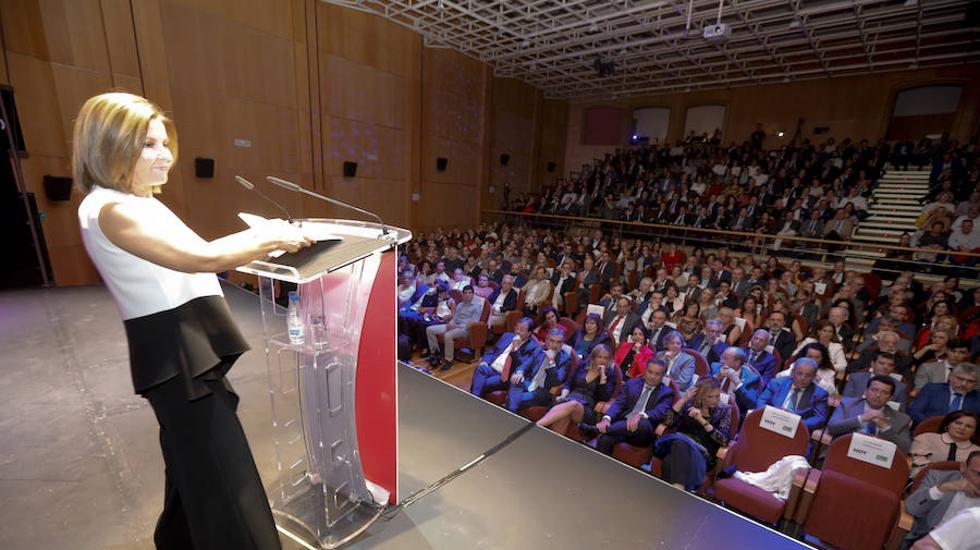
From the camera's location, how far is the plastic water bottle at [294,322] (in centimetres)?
135

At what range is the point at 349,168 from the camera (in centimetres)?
845

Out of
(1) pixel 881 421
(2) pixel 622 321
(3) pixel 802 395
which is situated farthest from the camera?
(2) pixel 622 321

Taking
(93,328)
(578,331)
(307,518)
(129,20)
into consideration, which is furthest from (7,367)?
(129,20)

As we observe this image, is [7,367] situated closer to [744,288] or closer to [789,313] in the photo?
[789,313]

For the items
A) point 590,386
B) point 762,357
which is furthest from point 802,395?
point 590,386

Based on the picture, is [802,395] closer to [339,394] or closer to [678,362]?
[678,362]

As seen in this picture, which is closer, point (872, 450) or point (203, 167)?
point (872, 450)

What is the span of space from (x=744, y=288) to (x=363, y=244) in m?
6.28

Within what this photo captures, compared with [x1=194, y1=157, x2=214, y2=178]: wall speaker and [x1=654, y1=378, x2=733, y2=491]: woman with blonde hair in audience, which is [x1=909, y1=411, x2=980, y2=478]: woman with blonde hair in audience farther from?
[x1=194, y1=157, x2=214, y2=178]: wall speaker

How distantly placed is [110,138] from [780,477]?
3.36 meters

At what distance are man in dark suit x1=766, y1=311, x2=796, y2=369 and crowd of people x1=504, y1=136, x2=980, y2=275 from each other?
374cm

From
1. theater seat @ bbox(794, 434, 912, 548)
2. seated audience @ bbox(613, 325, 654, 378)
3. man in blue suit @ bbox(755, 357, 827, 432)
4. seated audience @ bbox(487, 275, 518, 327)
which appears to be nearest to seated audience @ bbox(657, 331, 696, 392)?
seated audience @ bbox(613, 325, 654, 378)

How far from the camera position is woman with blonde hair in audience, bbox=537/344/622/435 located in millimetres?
3178

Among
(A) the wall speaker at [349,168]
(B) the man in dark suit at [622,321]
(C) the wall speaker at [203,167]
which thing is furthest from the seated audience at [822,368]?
(C) the wall speaker at [203,167]
